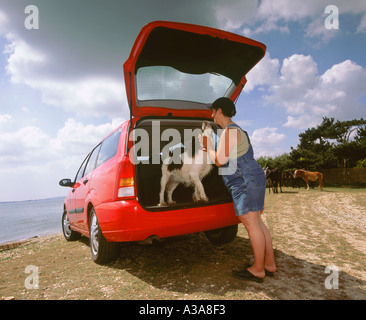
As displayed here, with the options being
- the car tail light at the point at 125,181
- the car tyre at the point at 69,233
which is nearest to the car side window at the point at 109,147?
the car tail light at the point at 125,181

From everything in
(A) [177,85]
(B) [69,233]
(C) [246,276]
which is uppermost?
(A) [177,85]

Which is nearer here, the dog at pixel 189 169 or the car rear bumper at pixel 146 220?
the car rear bumper at pixel 146 220

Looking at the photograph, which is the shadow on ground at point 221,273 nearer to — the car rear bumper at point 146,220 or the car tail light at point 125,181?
the car rear bumper at point 146,220

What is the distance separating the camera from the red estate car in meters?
2.46

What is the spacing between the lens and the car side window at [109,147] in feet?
10.3

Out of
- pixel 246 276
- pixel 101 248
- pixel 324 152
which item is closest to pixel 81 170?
pixel 101 248

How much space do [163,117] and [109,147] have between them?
1.02 m

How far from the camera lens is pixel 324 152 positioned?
982 inches

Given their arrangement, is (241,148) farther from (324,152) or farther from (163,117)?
(324,152)

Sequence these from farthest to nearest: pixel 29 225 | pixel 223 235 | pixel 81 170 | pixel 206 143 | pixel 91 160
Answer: pixel 29 225 < pixel 81 170 < pixel 91 160 < pixel 223 235 < pixel 206 143

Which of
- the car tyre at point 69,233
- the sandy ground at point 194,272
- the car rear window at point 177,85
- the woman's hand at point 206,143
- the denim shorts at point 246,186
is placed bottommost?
the car tyre at point 69,233

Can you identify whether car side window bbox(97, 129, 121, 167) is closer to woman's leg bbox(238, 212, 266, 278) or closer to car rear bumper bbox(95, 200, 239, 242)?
car rear bumper bbox(95, 200, 239, 242)
